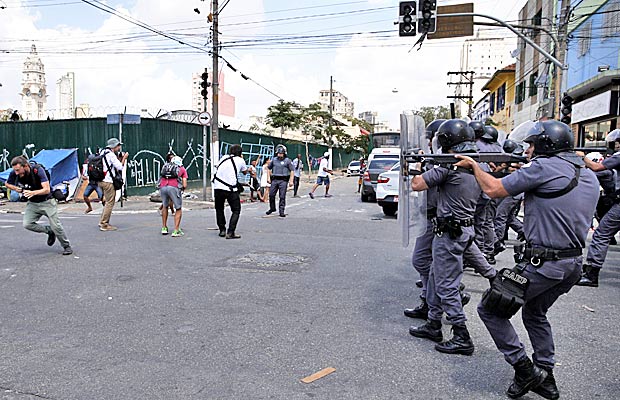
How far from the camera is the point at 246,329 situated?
475cm

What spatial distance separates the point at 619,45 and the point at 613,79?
48.5 inches

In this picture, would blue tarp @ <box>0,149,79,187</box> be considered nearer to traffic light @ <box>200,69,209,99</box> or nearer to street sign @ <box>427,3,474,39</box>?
traffic light @ <box>200,69,209,99</box>

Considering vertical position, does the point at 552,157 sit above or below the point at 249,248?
above

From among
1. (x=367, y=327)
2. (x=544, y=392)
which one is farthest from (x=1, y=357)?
(x=544, y=392)

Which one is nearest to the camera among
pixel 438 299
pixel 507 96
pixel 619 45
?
pixel 438 299

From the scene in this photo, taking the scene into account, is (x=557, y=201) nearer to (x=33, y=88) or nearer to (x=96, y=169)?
Result: (x=96, y=169)

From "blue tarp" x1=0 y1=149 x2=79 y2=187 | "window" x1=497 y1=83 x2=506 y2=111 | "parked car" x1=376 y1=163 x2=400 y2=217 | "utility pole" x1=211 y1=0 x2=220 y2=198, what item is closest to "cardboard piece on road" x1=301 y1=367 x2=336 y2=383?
"parked car" x1=376 y1=163 x2=400 y2=217

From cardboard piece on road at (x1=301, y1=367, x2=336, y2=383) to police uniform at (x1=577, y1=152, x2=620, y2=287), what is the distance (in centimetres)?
398

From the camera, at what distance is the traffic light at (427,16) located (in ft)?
45.0

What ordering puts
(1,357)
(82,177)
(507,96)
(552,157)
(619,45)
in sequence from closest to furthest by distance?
(552,157), (1,357), (82,177), (619,45), (507,96)

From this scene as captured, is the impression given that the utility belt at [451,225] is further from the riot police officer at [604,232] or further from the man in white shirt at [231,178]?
the man in white shirt at [231,178]

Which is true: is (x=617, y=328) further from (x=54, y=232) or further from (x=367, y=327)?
(x=54, y=232)

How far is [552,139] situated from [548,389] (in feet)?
5.34

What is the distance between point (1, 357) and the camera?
4.09m
